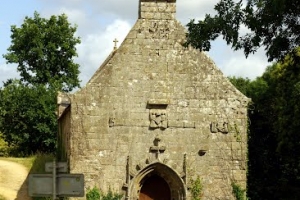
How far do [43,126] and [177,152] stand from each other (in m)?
23.6

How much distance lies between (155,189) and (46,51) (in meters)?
25.6

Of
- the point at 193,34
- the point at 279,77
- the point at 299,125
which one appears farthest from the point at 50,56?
the point at 193,34

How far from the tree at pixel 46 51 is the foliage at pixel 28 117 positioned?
1.22 m

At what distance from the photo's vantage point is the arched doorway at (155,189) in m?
21.8

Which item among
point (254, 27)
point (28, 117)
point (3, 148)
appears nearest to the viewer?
point (254, 27)

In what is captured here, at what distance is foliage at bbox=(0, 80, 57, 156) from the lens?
43.5m

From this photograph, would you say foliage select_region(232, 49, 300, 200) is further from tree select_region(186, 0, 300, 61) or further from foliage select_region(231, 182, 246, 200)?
tree select_region(186, 0, 300, 61)

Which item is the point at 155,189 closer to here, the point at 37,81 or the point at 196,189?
the point at 196,189

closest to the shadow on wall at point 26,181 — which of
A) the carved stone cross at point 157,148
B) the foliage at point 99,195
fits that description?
the foliage at point 99,195

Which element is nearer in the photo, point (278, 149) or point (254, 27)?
point (254, 27)

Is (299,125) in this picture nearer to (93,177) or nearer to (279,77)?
(279,77)

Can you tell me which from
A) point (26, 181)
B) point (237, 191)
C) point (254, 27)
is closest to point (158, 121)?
point (237, 191)

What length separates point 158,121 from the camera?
70.0ft

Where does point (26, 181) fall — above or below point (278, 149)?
below
